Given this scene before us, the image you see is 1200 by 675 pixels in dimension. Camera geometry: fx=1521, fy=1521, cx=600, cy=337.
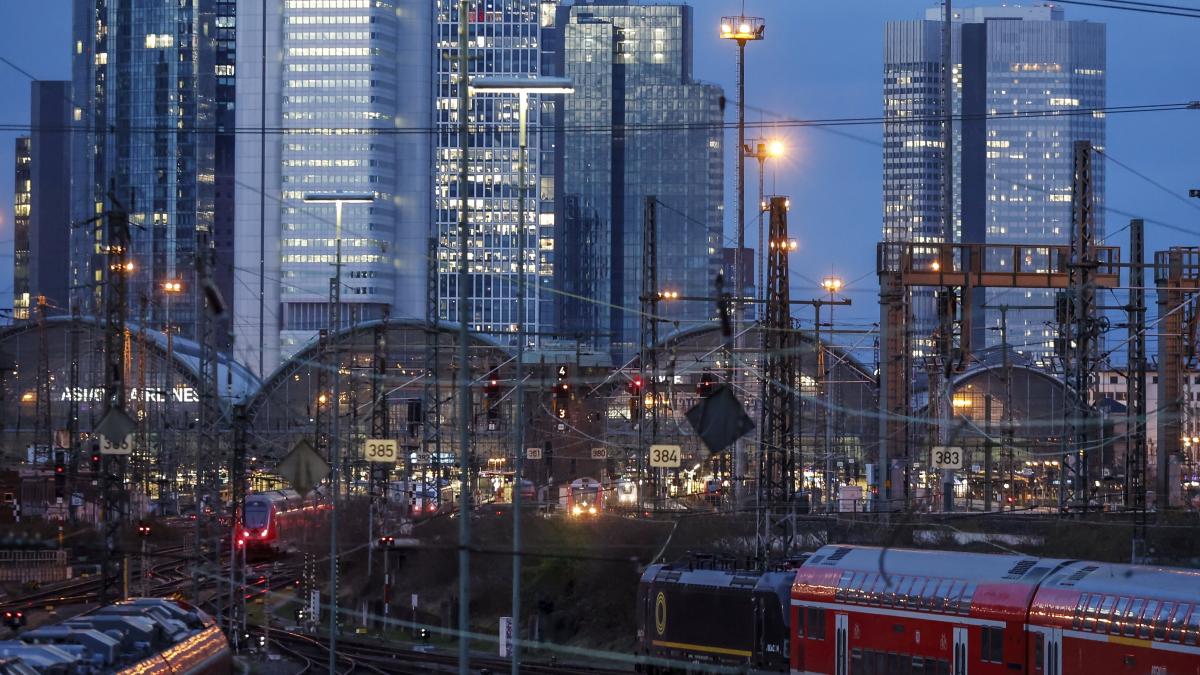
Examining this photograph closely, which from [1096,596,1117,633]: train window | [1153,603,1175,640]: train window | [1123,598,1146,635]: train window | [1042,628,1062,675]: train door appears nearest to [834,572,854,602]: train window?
[1042,628,1062,675]: train door

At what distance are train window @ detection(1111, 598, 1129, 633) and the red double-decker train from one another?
1cm

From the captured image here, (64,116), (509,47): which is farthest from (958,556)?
(64,116)

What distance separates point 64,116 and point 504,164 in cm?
5521

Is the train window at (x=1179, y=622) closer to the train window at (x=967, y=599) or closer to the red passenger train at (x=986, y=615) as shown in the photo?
the red passenger train at (x=986, y=615)

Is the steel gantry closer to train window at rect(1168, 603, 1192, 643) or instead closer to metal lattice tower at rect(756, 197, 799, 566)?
metal lattice tower at rect(756, 197, 799, 566)

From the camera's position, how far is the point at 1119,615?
1944cm

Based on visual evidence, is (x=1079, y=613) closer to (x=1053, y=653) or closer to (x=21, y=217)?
(x=1053, y=653)

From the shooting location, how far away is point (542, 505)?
42719mm

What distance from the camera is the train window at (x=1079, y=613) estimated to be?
19.9 m

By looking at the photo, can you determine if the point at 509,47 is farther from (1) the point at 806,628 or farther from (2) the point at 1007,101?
(1) the point at 806,628

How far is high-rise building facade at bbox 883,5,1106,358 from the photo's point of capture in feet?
582

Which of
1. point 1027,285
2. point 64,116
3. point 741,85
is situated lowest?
point 1027,285

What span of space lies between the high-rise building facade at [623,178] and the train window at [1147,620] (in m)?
114

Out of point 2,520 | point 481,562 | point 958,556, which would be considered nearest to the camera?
point 958,556
